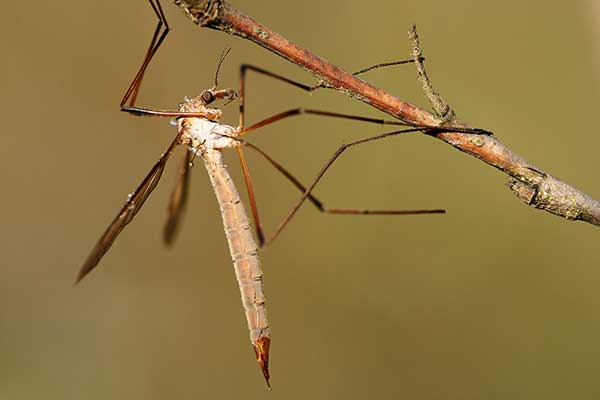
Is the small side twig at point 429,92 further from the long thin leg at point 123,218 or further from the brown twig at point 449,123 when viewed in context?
the long thin leg at point 123,218

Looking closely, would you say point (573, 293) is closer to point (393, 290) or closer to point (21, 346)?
point (393, 290)

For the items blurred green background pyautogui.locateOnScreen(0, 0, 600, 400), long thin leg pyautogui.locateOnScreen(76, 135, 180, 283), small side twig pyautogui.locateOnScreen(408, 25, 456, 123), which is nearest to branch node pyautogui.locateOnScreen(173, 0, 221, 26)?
small side twig pyautogui.locateOnScreen(408, 25, 456, 123)

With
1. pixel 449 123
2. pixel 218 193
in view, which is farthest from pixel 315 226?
pixel 449 123

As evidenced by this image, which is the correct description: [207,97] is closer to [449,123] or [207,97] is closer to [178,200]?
[178,200]

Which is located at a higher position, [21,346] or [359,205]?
[359,205]

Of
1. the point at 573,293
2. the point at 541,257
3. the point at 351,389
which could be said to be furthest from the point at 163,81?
the point at 573,293

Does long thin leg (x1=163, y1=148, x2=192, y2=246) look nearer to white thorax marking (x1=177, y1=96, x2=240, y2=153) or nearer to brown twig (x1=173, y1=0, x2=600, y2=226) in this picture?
white thorax marking (x1=177, y1=96, x2=240, y2=153)
